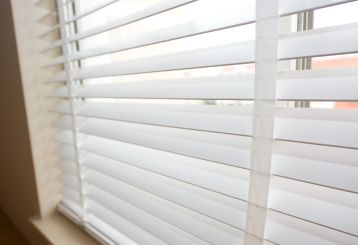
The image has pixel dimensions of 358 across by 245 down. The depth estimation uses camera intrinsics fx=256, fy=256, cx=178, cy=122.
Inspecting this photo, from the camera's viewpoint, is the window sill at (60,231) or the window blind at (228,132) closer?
the window blind at (228,132)

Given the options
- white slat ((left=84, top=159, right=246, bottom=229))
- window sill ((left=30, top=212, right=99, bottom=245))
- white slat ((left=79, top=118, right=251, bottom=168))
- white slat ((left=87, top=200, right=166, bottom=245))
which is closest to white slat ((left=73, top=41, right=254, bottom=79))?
white slat ((left=79, top=118, right=251, bottom=168))

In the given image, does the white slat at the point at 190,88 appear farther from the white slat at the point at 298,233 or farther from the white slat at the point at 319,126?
the white slat at the point at 298,233

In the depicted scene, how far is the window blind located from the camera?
327mm

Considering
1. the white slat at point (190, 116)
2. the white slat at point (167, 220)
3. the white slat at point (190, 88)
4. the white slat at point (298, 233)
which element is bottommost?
the white slat at point (167, 220)

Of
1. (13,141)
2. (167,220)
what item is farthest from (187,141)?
(13,141)

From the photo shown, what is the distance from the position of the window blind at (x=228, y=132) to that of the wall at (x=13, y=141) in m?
0.27

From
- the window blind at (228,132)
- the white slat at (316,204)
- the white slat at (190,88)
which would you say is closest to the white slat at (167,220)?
the window blind at (228,132)

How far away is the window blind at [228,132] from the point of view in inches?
12.9

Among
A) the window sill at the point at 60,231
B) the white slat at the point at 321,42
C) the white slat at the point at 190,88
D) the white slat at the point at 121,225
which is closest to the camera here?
the white slat at the point at 321,42

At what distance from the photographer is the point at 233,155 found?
413 millimetres

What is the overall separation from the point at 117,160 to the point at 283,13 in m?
0.51

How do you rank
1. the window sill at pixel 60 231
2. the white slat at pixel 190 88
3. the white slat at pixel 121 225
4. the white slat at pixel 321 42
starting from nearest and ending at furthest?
the white slat at pixel 321 42 → the white slat at pixel 190 88 → the white slat at pixel 121 225 → the window sill at pixel 60 231

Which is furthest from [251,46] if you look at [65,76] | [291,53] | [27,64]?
[27,64]

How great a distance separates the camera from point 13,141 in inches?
42.3
